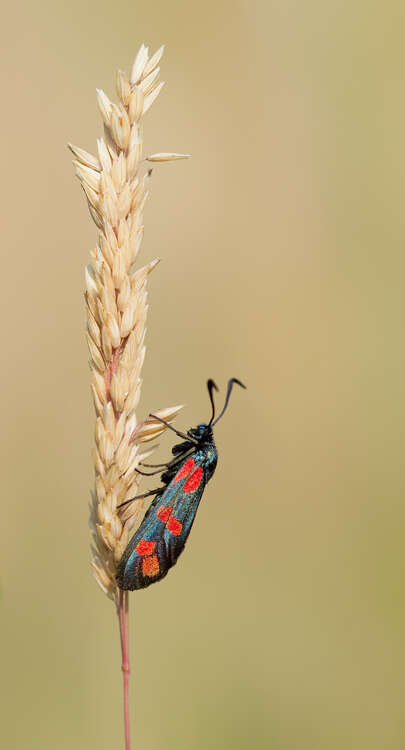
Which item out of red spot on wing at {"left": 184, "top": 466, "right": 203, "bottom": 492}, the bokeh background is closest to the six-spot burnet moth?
red spot on wing at {"left": 184, "top": 466, "right": 203, "bottom": 492}

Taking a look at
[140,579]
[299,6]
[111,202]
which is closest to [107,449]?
[140,579]

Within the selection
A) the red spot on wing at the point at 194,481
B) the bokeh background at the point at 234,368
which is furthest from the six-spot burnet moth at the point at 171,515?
the bokeh background at the point at 234,368

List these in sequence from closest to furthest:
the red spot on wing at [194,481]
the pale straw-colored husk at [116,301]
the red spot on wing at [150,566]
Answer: the pale straw-colored husk at [116,301], the red spot on wing at [150,566], the red spot on wing at [194,481]

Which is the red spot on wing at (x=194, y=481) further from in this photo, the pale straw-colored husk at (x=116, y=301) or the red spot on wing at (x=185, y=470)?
the pale straw-colored husk at (x=116, y=301)

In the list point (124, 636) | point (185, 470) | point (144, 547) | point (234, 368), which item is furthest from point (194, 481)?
point (234, 368)

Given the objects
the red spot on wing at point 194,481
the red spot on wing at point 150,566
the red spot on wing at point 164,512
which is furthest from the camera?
the red spot on wing at point 194,481

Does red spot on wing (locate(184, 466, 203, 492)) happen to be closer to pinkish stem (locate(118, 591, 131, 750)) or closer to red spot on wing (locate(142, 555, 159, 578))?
red spot on wing (locate(142, 555, 159, 578))

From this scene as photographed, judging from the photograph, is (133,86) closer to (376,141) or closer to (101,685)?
(101,685)
